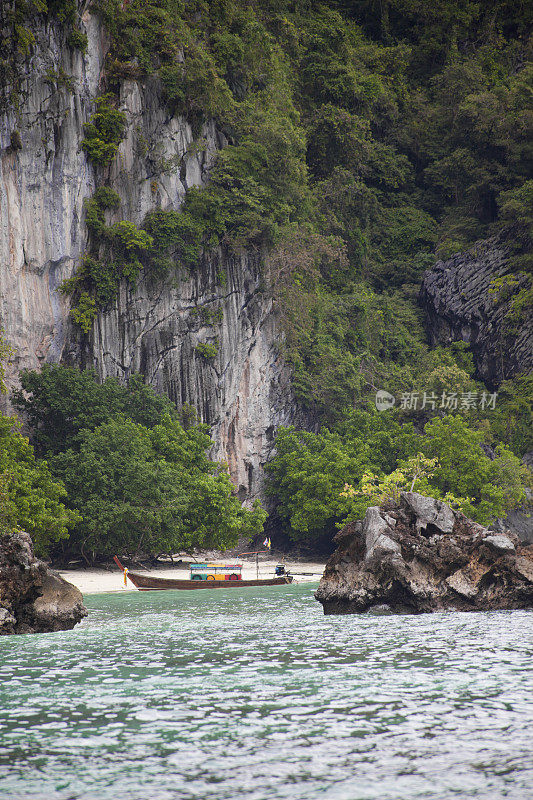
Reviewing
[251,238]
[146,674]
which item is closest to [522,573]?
[146,674]

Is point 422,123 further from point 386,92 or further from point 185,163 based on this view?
point 185,163

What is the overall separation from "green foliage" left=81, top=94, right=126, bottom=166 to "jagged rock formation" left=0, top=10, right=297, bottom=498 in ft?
1.38

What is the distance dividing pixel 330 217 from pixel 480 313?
39.9 ft

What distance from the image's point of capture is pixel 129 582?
31109 mm

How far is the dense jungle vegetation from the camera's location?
38.6 meters

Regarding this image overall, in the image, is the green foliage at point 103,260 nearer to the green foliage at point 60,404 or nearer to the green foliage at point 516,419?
the green foliage at point 60,404

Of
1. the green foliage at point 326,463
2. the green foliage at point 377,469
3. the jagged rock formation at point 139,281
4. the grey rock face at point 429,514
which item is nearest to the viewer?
the grey rock face at point 429,514

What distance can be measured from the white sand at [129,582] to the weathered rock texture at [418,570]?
10.7 meters

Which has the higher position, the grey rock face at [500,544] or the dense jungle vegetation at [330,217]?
the dense jungle vegetation at [330,217]

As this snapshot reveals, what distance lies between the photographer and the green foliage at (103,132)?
39094 mm

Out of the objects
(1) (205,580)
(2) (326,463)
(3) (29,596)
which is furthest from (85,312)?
(3) (29,596)

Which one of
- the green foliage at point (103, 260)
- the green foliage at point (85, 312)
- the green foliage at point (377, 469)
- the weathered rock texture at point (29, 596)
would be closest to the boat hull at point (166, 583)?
the weathered rock texture at point (29, 596)

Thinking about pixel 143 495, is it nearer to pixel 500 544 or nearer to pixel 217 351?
pixel 217 351

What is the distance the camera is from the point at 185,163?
4294cm
